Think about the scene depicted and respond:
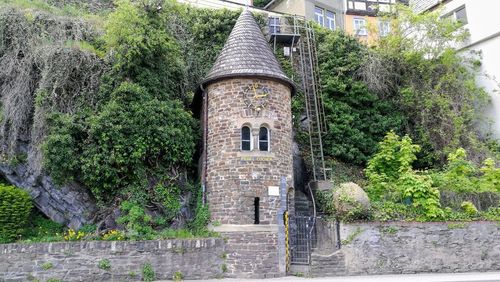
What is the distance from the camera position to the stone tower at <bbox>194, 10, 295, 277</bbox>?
13242 millimetres

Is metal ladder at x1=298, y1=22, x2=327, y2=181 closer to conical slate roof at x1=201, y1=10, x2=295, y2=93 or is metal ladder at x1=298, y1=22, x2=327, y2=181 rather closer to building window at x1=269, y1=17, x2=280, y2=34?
building window at x1=269, y1=17, x2=280, y2=34

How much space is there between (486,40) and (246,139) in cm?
1671

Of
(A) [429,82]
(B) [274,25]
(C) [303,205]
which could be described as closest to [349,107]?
(A) [429,82]

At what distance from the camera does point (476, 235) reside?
14438mm

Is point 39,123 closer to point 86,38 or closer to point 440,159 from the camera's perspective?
point 86,38

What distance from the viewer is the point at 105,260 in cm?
1190

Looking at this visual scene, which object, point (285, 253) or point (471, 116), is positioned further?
point (471, 116)

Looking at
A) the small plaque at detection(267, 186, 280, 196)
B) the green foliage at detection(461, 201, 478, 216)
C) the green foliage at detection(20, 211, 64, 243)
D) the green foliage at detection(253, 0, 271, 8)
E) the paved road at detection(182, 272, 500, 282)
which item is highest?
the green foliage at detection(253, 0, 271, 8)

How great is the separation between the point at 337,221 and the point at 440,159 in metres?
9.29

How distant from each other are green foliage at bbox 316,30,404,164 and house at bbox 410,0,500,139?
5601mm

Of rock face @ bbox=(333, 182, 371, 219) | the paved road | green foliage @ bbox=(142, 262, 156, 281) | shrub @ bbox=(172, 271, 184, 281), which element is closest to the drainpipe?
shrub @ bbox=(172, 271, 184, 281)

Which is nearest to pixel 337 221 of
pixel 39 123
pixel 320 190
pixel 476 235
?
pixel 320 190

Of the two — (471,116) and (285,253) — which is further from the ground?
(471,116)

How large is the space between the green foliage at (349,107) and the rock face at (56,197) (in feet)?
33.8
